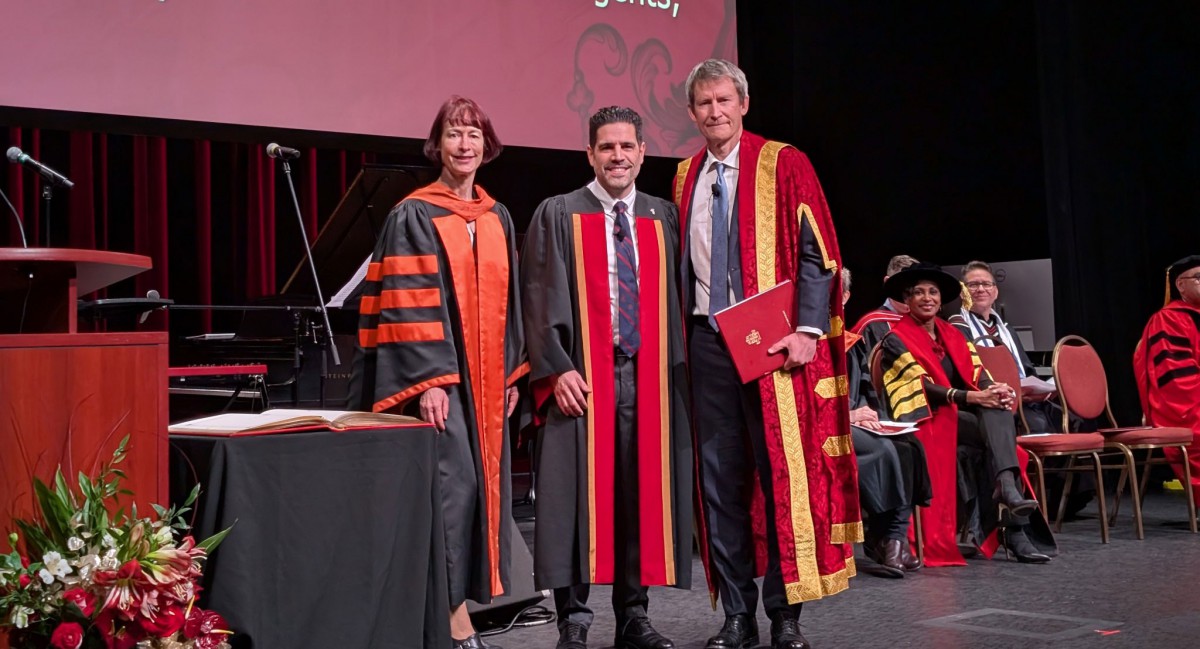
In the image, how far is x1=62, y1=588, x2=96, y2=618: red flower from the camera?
198cm

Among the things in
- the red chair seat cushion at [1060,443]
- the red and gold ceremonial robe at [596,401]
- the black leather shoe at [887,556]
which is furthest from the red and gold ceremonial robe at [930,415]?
the red and gold ceremonial robe at [596,401]

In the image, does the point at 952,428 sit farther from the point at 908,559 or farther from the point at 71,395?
the point at 71,395

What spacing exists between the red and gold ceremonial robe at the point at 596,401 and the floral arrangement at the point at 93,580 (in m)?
1.35

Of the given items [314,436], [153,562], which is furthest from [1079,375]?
[153,562]

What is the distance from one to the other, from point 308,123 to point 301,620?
396cm

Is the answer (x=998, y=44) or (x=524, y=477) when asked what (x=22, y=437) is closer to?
(x=524, y=477)

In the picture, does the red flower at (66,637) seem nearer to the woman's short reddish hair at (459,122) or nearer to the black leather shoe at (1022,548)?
the woman's short reddish hair at (459,122)

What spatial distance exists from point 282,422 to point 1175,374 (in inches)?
208

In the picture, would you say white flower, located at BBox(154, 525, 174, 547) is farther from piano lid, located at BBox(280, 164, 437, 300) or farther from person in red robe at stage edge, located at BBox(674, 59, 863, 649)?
piano lid, located at BBox(280, 164, 437, 300)

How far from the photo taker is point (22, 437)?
2059 mm

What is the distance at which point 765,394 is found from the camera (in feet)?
10.8

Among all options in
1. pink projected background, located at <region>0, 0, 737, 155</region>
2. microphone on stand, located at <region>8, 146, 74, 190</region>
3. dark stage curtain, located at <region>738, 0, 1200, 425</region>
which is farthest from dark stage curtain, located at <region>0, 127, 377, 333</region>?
microphone on stand, located at <region>8, 146, 74, 190</region>

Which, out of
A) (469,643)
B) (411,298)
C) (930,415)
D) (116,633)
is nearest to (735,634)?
(469,643)

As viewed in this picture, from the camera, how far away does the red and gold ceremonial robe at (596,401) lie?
3.30 m
